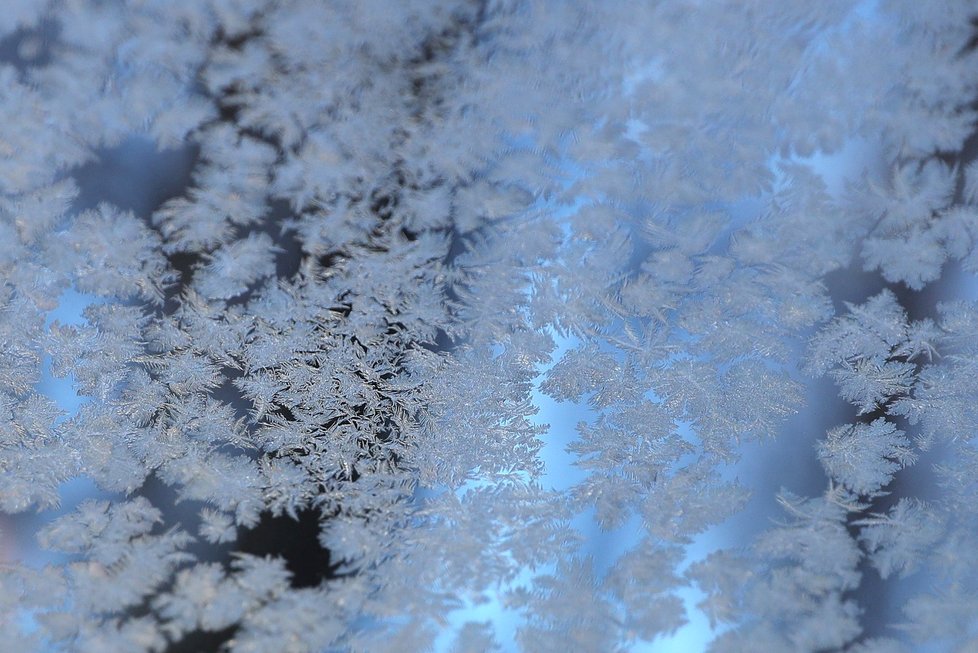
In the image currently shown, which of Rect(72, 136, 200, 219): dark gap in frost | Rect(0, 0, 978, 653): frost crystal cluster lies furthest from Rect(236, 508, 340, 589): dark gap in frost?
Rect(72, 136, 200, 219): dark gap in frost

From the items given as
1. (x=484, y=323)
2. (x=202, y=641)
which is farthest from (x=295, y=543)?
(x=484, y=323)

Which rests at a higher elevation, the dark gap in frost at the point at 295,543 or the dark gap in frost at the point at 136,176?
the dark gap in frost at the point at 136,176

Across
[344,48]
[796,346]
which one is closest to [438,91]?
[344,48]

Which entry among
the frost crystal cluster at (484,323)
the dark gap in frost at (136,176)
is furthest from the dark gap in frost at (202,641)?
the dark gap in frost at (136,176)

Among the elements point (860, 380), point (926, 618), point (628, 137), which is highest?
point (628, 137)

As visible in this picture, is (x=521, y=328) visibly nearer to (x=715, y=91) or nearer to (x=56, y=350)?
(x=715, y=91)

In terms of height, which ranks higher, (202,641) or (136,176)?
(136,176)

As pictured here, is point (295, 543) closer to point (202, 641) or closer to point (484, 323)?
Result: point (202, 641)

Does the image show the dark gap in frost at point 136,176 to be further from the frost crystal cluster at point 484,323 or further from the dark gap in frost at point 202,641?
the dark gap in frost at point 202,641
